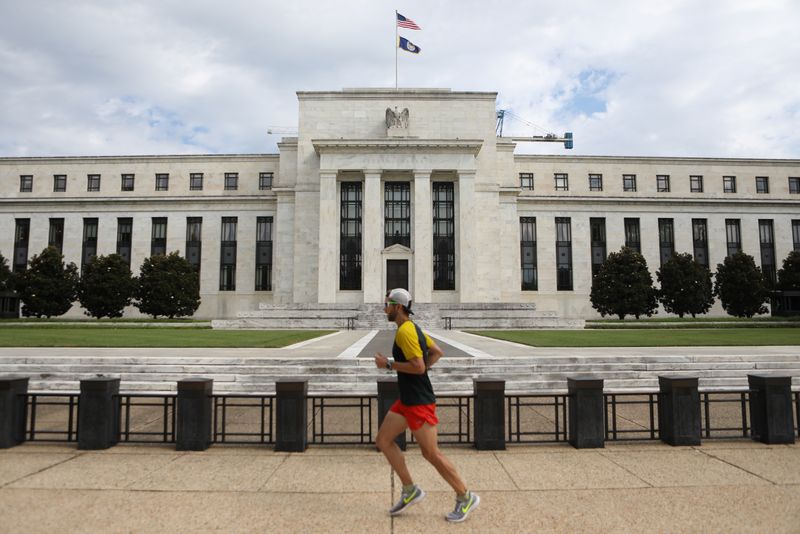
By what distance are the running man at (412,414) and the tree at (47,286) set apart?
46335mm

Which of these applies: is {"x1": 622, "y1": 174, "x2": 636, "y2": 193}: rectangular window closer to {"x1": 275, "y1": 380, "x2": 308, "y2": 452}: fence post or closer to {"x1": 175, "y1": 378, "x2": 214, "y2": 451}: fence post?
{"x1": 275, "y1": 380, "x2": 308, "y2": 452}: fence post

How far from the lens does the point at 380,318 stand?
36906 mm

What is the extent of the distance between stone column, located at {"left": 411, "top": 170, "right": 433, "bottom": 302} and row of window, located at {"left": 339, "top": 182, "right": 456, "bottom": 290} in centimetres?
158

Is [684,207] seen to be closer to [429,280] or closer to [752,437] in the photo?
[429,280]

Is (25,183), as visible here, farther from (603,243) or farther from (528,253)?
(603,243)

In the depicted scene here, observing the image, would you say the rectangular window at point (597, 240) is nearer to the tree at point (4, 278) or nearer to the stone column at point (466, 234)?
the stone column at point (466, 234)

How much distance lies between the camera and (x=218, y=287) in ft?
175

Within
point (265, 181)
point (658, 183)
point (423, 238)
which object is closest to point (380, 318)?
point (423, 238)

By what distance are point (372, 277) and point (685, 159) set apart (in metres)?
38.0

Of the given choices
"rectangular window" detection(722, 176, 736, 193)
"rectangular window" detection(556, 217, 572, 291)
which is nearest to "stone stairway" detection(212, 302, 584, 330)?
"rectangular window" detection(556, 217, 572, 291)

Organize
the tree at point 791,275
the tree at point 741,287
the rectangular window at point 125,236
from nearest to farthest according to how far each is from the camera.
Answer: the tree at point 741,287 → the tree at point 791,275 → the rectangular window at point 125,236

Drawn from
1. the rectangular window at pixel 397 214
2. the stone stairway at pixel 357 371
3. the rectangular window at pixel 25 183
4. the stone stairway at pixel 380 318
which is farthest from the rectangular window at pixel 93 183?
the stone stairway at pixel 357 371

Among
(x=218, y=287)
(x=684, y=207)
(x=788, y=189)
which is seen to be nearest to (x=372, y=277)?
(x=218, y=287)

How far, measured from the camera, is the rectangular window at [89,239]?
5466 cm
